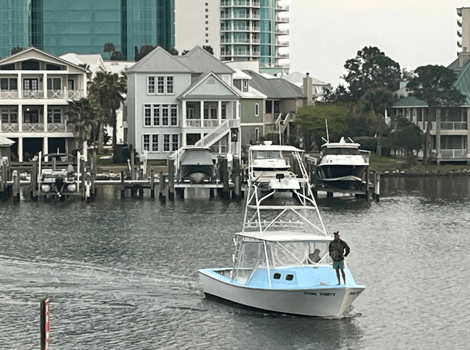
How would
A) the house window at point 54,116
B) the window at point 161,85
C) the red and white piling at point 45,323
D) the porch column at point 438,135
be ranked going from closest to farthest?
the red and white piling at point 45,323, the house window at point 54,116, the window at point 161,85, the porch column at point 438,135

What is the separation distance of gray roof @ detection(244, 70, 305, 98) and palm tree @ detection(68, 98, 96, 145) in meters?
31.2

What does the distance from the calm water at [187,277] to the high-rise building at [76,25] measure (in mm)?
116491

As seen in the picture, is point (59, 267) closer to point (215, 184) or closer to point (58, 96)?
point (215, 184)

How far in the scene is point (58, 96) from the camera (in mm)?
91000

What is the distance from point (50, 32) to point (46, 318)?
542 feet

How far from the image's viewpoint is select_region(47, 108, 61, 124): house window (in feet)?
303

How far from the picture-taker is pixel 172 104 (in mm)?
94750

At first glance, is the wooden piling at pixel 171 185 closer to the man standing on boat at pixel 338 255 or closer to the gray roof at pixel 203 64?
the gray roof at pixel 203 64

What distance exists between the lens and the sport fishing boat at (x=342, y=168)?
74125 mm

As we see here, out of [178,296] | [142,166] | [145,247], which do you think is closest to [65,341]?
[178,296]

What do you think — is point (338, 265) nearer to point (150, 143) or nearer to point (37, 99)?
point (37, 99)

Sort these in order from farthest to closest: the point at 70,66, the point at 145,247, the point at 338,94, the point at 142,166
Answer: the point at 338,94 → the point at 70,66 → the point at 142,166 → the point at 145,247

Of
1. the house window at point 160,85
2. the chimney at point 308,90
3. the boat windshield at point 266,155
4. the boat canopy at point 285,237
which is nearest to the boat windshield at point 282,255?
the boat canopy at point 285,237

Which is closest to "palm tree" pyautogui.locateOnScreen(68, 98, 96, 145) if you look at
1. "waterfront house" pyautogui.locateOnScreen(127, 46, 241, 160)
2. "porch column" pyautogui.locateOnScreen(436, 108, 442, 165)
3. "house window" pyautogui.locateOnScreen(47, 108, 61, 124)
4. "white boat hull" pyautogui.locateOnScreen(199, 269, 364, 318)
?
"house window" pyautogui.locateOnScreen(47, 108, 61, 124)
